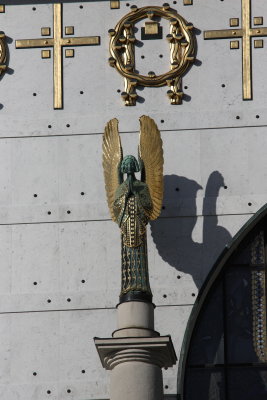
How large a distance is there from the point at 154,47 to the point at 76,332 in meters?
3.94

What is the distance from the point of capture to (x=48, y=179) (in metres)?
24.6

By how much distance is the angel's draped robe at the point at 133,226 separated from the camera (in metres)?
22.6

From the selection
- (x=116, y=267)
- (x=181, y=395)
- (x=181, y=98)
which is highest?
(x=181, y=98)

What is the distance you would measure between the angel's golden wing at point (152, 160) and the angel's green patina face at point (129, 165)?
0.26m

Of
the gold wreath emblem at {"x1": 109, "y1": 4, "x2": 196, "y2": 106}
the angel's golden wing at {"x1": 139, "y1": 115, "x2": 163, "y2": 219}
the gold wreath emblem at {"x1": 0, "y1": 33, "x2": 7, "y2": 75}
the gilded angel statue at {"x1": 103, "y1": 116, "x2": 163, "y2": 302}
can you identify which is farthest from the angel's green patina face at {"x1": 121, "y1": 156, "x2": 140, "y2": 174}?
the gold wreath emblem at {"x1": 0, "y1": 33, "x2": 7, "y2": 75}

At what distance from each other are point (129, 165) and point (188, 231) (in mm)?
1568

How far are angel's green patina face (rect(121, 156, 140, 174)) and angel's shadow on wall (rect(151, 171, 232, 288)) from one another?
130 centimetres

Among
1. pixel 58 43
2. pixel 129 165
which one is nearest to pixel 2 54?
pixel 58 43

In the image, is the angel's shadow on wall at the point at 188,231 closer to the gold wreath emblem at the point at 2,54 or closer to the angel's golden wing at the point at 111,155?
the angel's golden wing at the point at 111,155

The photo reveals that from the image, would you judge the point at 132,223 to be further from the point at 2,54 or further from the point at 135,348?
the point at 2,54

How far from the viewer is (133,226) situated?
74.7ft

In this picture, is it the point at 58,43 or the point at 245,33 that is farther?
the point at 58,43

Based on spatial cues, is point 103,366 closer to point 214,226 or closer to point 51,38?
point 214,226

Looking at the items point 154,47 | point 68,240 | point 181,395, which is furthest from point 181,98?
point 181,395
